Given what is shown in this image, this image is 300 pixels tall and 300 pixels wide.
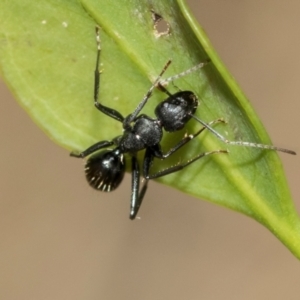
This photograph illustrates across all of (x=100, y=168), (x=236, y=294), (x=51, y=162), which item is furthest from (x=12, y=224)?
(x=100, y=168)

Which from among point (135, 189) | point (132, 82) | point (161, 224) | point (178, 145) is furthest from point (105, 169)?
point (161, 224)

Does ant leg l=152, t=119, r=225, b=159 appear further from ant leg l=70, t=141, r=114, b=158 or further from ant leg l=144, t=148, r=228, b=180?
ant leg l=70, t=141, r=114, b=158

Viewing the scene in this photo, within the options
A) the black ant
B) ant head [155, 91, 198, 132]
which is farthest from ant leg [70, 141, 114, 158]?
ant head [155, 91, 198, 132]

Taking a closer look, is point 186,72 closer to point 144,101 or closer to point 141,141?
point 144,101

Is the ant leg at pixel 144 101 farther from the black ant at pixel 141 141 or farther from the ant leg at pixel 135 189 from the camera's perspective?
the ant leg at pixel 135 189

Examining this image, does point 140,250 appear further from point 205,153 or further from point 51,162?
point 205,153

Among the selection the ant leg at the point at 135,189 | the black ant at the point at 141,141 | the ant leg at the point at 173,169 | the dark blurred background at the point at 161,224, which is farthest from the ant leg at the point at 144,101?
the dark blurred background at the point at 161,224
